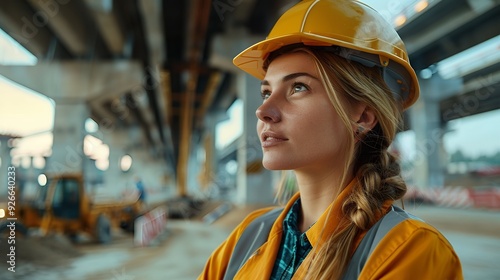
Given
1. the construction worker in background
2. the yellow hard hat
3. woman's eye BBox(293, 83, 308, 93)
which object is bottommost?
the construction worker in background

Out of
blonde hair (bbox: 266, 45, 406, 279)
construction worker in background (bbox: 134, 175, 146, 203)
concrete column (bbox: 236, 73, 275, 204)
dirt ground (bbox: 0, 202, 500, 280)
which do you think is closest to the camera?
blonde hair (bbox: 266, 45, 406, 279)

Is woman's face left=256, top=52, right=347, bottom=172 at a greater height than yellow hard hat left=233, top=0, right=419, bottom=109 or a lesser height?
lesser

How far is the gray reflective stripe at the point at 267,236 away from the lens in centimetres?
85

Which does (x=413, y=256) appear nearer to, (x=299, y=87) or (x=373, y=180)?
(x=373, y=180)

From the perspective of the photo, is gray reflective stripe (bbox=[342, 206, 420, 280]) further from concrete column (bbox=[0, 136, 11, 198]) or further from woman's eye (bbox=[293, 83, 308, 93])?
concrete column (bbox=[0, 136, 11, 198])

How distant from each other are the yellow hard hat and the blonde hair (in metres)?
0.03

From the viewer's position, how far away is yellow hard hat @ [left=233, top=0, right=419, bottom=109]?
1008mm

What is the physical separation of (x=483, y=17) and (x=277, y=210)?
11.5ft

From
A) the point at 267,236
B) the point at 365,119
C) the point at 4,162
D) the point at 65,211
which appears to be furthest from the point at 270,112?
the point at 65,211

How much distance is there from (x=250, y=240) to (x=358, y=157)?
43cm

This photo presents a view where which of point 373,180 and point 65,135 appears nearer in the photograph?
point 373,180

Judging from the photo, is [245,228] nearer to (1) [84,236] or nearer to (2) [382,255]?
(2) [382,255]

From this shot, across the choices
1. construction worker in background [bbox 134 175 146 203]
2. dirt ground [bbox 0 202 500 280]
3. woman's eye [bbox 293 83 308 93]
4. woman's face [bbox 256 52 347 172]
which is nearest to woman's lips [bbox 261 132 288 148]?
woman's face [bbox 256 52 347 172]

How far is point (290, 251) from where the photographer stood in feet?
3.50
